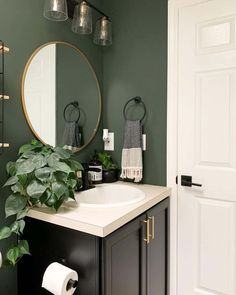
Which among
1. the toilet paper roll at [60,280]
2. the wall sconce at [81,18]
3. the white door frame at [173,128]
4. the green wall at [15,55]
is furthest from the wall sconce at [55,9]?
the toilet paper roll at [60,280]

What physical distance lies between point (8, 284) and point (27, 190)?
66 cm

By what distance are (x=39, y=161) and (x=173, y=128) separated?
102cm

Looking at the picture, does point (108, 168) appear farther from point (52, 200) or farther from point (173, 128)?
point (52, 200)

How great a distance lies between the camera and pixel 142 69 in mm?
1958

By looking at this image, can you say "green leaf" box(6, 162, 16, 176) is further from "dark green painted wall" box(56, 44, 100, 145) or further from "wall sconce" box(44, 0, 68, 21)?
"wall sconce" box(44, 0, 68, 21)

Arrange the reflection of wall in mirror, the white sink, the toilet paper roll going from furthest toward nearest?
the white sink < the reflection of wall in mirror < the toilet paper roll

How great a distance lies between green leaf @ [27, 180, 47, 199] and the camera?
1.16 metres

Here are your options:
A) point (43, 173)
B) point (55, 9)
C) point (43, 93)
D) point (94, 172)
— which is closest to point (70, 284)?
point (43, 173)

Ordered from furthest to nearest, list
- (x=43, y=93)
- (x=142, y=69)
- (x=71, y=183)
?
1. (x=142, y=69)
2. (x=43, y=93)
3. (x=71, y=183)

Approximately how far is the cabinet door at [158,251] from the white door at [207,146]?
0.12 meters

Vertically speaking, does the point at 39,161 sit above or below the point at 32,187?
above

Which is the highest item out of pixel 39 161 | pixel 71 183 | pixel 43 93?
pixel 43 93

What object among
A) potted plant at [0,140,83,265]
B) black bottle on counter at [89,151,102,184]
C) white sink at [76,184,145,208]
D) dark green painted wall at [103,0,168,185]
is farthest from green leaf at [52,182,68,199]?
dark green painted wall at [103,0,168,185]

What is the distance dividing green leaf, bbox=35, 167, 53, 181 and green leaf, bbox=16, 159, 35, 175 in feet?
0.11
